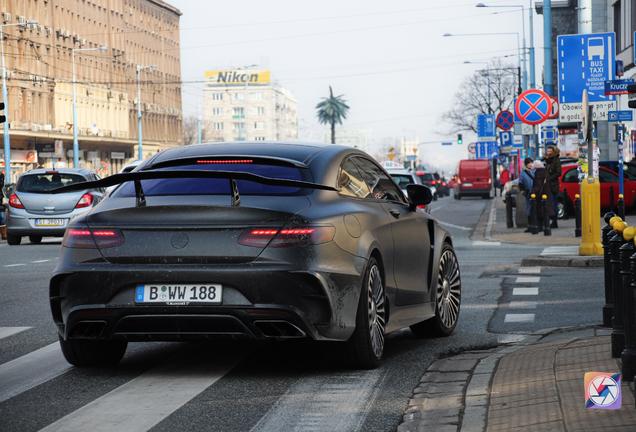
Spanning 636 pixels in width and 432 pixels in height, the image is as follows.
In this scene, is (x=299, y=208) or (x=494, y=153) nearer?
(x=299, y=208)

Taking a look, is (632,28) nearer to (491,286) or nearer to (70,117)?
(491,286)

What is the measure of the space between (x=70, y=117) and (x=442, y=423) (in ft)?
296

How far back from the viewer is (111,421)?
22.9 ft

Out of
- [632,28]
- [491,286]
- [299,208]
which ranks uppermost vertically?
[632,28]

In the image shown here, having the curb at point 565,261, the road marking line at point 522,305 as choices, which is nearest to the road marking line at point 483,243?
the curb at point 565,261

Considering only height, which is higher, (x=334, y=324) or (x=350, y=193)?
(x=350, y=193)

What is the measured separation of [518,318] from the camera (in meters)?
12.1

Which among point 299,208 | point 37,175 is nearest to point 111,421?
point 299,208

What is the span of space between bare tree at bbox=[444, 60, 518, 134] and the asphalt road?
392ft

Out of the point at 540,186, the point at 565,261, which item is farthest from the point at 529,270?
the point at 540,186

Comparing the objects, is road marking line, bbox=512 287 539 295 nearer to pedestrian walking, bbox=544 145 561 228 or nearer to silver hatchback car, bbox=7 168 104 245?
silver hatchback car, bbox=7 168 104 245

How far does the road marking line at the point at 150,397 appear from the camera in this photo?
6902 mm

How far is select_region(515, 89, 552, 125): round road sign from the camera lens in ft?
101

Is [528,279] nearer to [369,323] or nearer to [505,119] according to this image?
[369,323]
